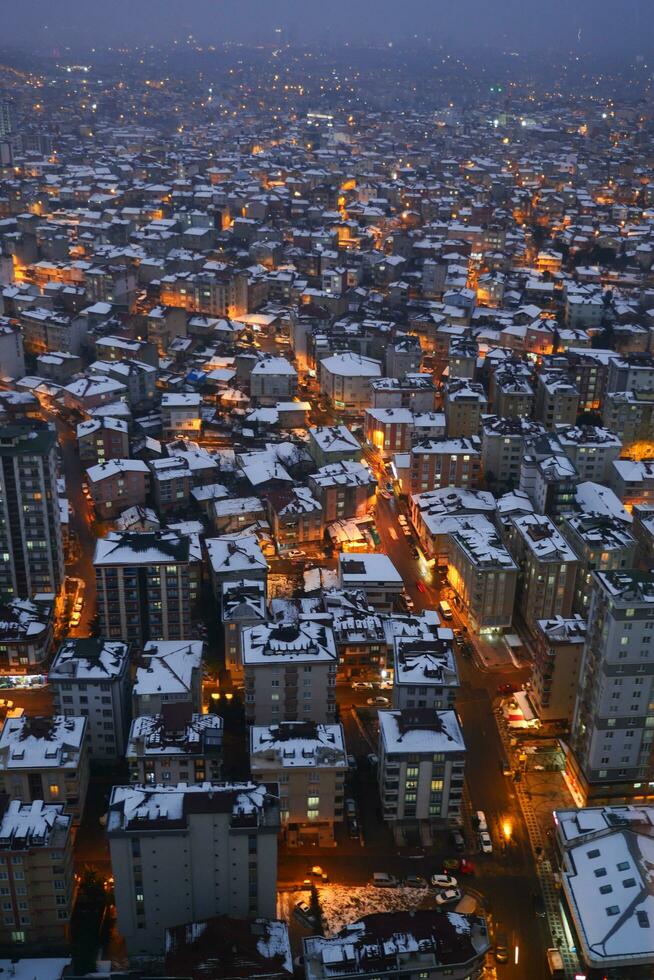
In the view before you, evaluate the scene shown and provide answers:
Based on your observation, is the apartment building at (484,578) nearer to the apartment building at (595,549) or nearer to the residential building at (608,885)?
the apartment building at (595,549)

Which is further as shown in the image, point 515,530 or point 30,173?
point 30,173

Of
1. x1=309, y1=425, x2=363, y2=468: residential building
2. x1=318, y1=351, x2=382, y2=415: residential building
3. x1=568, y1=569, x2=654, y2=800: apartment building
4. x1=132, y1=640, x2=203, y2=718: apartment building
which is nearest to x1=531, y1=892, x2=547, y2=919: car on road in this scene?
x1=568, y1=569, x2=654, y2=800: apartment building

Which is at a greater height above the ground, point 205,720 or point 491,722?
point 205,720

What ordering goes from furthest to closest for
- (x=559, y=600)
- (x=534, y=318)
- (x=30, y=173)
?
1. (x=30, y=173)
2. (x=534, y=318)
3. (x=559, y=600)

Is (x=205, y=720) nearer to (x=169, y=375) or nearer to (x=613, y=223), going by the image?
(x=169, y=375)

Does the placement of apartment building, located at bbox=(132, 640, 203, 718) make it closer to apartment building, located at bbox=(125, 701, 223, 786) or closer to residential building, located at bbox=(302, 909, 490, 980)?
apartment building, located at bbox=(125, 701, 223, 786)

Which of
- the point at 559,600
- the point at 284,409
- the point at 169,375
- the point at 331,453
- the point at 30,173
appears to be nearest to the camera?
the point at 559,600

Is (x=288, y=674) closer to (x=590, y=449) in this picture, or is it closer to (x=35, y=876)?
(x=35, y=876)

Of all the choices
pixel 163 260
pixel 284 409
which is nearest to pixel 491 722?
pixel 284 409
